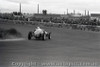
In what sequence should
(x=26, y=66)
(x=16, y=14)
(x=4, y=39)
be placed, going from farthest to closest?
1. (x=16, y=14)
2. (x=4, y=39)
3. (x=26, y=66)

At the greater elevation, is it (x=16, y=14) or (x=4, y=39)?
(x=16, y=14)

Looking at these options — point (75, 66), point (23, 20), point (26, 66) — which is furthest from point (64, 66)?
point (23, 20)

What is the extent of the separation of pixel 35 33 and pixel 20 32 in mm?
6804

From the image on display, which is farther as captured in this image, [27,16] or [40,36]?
[27,16]

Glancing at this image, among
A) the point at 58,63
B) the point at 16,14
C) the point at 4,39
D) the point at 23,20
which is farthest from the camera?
the point at 23,20

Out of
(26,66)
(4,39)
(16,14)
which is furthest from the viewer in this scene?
(16,14)

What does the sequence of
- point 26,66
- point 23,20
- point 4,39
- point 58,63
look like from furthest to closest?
1. point 23,20
2. point 4,39
3. point 58,63
4. point 26,66

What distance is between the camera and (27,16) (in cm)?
3606

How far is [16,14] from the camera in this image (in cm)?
3189

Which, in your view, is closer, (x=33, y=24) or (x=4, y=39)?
(x=4, y=39)

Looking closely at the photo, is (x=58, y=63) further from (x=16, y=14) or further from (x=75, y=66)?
(x=16, y=14)

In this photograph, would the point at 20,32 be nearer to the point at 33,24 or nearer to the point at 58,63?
the point at 33,24

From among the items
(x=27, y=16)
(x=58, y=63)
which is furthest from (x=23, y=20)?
(x=58, y=63)

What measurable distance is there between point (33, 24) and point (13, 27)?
398 centimetres
